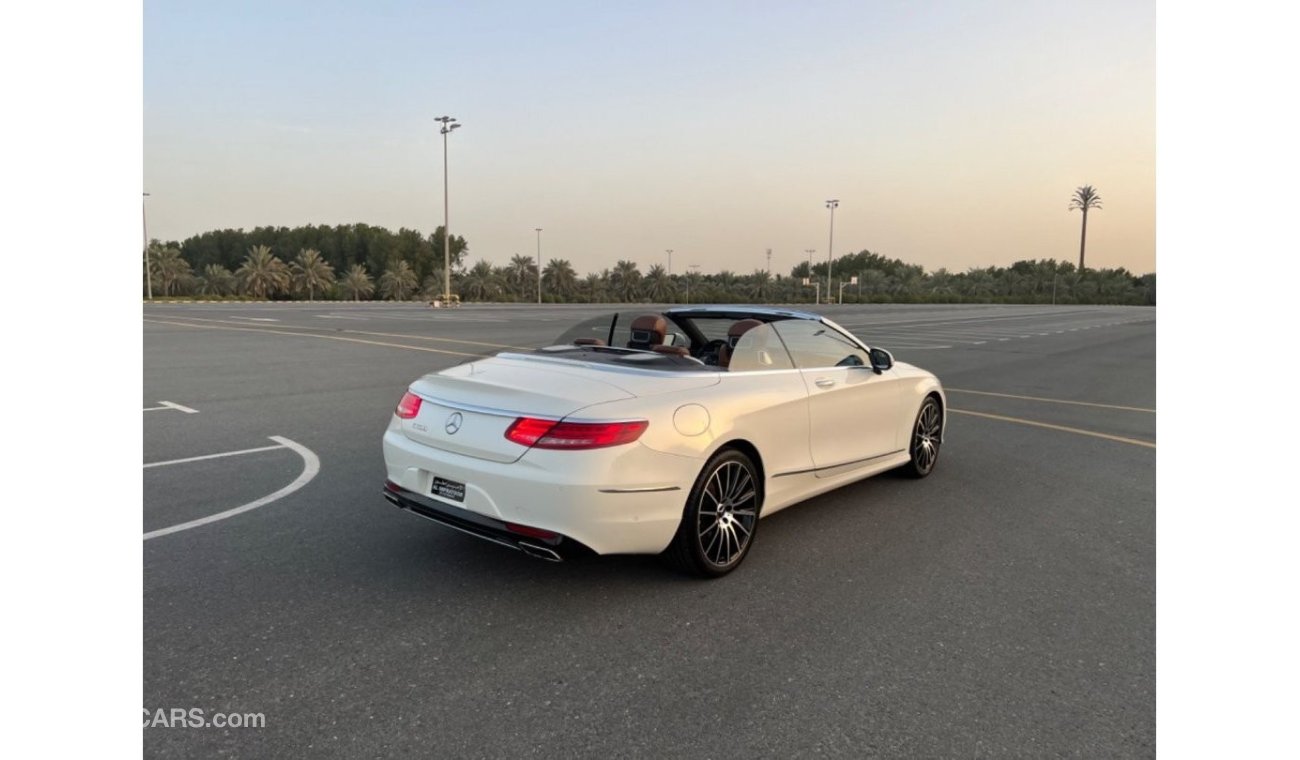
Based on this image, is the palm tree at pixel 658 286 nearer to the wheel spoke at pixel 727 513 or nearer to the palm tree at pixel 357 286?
the palm tree at pixel 357 286

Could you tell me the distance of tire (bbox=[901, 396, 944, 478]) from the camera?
6.09 m

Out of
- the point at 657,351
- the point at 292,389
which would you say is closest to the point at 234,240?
the point at 292,389

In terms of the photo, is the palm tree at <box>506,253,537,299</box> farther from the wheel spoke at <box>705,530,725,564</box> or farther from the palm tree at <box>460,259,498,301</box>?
the wheel spoke at <box>705,530,725,564</box>

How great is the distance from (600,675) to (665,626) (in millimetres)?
520

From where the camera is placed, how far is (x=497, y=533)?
362 centimetres

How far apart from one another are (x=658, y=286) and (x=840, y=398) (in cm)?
9107

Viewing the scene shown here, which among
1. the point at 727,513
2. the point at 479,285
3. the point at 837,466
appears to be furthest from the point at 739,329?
the point at 479,285

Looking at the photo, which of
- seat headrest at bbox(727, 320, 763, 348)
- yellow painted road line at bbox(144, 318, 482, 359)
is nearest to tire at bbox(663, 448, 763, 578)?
seat headrest at bbox(727, 320, 763, 348)

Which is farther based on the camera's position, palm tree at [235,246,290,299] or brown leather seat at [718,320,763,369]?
palm tree at [235,246,290,299]

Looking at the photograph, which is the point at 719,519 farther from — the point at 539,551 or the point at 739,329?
the point at 739,329

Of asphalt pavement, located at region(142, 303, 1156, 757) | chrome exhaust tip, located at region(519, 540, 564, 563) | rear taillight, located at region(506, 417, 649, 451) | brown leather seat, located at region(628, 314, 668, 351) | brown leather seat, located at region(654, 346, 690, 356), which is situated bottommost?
asphalt pavement, located at region(142, 303, 1156, 757)

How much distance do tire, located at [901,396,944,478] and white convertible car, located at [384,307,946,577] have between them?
39.9 inches

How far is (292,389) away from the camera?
34.1 ft

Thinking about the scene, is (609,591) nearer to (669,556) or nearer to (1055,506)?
(669,556)
